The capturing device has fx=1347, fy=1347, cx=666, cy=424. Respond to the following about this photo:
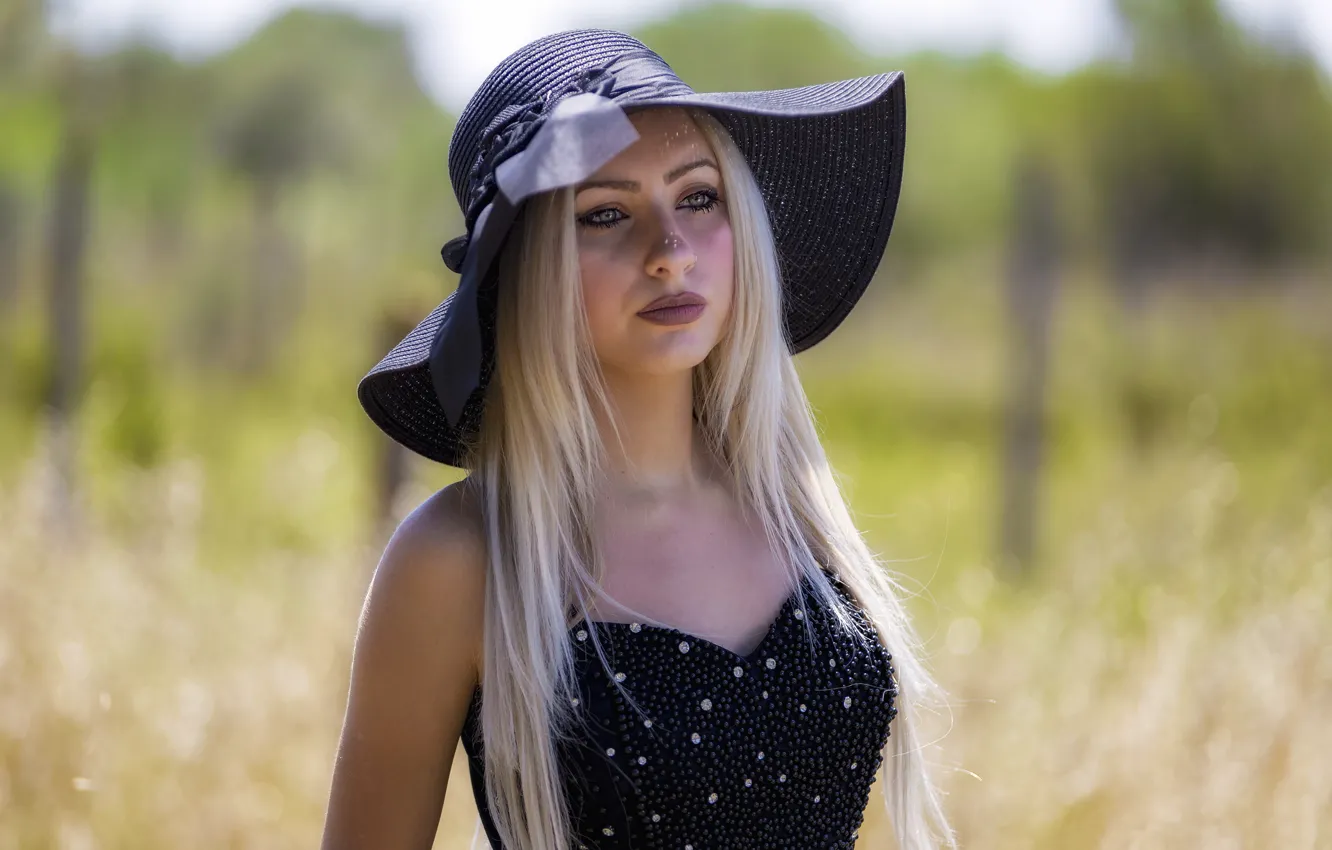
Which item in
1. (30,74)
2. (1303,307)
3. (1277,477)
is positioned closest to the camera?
(30,74)

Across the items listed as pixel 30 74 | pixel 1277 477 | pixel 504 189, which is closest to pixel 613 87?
pixel 504 189

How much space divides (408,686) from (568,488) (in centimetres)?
33

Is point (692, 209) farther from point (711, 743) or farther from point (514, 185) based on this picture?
point (711, 743)

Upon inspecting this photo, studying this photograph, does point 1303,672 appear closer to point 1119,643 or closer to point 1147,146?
point 1119,643

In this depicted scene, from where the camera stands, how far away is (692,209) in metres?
1.75

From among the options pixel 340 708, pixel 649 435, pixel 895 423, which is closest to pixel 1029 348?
pixel 340 708

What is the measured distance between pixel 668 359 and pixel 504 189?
1.06 feet

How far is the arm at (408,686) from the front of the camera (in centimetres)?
160

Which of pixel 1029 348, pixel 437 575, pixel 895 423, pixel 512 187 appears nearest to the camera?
pixel 512 187

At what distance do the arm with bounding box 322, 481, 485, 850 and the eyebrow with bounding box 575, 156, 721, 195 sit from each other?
1.48ft

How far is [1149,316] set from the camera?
14570mm

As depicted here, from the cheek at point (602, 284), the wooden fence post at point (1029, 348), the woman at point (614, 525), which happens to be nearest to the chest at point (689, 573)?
the woman at point (614, 525)

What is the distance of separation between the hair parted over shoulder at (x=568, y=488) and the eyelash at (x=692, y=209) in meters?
0.02

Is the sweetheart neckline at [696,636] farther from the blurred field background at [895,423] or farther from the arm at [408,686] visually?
the blurred field background at [895,423]
